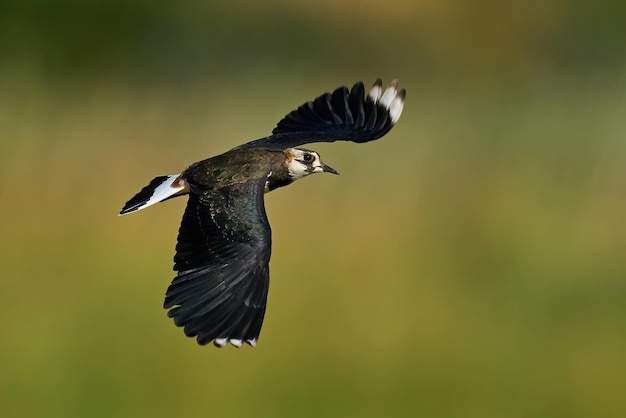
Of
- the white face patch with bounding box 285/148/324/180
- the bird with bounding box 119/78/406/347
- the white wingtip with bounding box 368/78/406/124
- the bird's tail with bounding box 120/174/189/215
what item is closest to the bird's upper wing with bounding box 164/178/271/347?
the bird with bounding box 119/78/406/347

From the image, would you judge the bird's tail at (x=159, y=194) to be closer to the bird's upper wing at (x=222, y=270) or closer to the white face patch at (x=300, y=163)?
the bird's upper wing at (x=222, y=270)

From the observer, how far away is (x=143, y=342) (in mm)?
9711

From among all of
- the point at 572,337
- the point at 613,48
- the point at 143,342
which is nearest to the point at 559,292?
the point at 572,337

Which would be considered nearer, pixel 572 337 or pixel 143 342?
pixel 143 342

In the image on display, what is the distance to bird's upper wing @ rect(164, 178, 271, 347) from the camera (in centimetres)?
576

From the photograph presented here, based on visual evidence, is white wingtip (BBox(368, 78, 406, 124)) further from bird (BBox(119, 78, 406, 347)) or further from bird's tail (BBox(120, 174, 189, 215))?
bird's tail (BBox(120, 174, 189, 215))

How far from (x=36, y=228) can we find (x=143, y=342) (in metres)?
1.92

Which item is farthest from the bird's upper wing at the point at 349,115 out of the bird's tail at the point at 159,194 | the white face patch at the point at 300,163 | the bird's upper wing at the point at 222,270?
the bird's upper wing at the point at 222,270

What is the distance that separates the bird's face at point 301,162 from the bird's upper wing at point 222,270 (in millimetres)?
546

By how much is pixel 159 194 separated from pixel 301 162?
2.68 feet

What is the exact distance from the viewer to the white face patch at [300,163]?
6.79m

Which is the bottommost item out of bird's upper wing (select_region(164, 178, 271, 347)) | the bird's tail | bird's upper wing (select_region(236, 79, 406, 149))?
bird's upper wing (select_region(164, 178, 271, 347))

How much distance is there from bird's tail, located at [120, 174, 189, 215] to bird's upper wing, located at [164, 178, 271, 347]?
0.94ft

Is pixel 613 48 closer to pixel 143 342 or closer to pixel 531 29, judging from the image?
pixel 531 29
